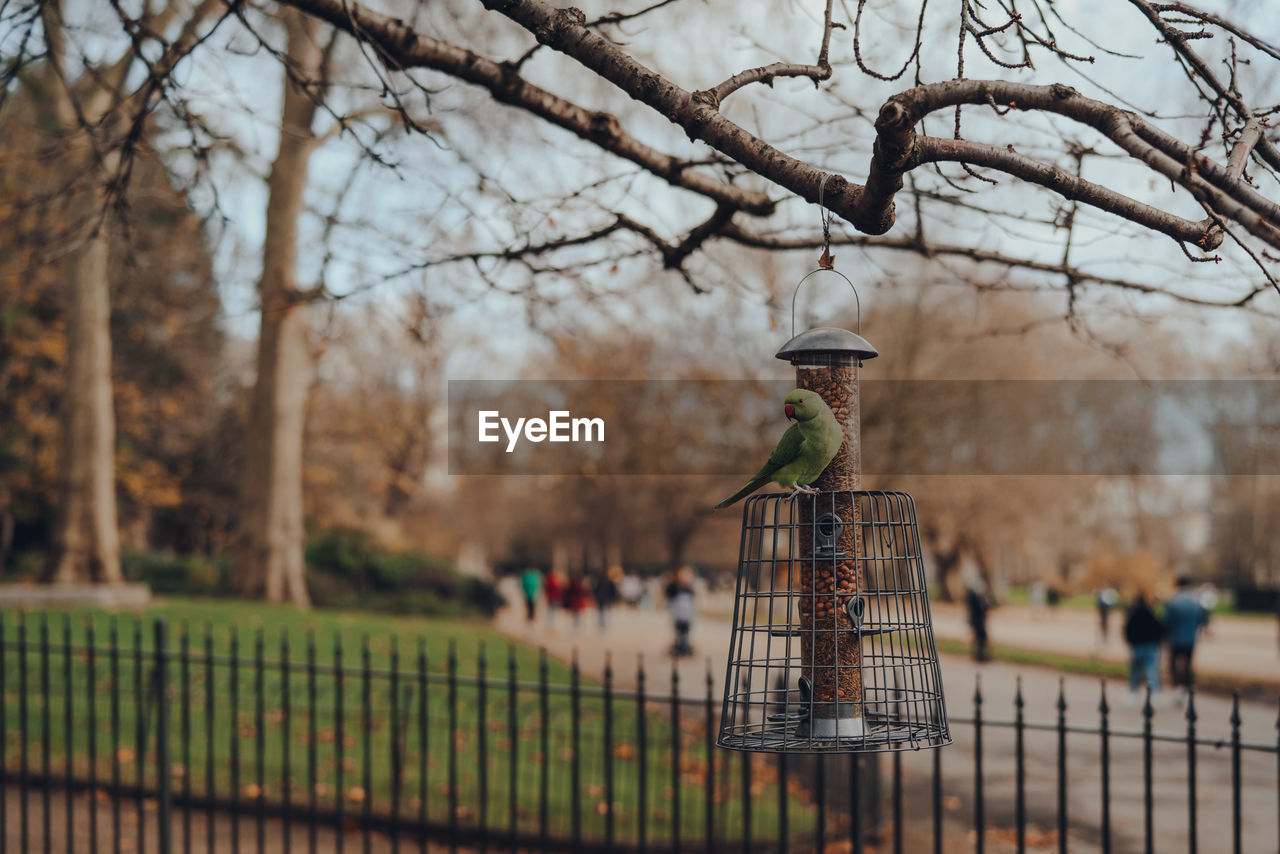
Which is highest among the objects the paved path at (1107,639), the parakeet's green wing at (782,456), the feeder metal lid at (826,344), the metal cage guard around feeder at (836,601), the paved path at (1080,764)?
the feeder metal lid at (826,344)

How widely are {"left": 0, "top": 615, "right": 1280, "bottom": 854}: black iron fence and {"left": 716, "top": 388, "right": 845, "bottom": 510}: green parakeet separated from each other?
1987 mm

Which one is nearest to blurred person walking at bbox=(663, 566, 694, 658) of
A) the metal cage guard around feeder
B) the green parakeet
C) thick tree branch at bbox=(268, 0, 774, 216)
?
thick tree branch at bbox=(268, 0, 774, 216)

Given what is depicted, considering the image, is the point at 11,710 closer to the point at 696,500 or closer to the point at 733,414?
the point at 733,414

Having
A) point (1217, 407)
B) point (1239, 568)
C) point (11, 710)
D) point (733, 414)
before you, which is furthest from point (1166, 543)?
point (11, 710)

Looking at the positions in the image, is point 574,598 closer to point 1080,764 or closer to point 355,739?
point 1080,764

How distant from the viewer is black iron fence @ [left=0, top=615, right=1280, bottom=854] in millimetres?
5590

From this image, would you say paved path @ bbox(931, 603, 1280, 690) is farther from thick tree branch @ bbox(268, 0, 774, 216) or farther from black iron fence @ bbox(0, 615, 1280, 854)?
thick tree branch @ bbox(268, 0, 774, 216)

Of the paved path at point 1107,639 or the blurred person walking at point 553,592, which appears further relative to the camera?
the blurred person walking at point 553,592

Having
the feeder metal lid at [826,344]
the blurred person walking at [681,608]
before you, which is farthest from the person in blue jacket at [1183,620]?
the feeder metal lid at [826,344]

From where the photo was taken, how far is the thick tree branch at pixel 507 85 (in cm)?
368

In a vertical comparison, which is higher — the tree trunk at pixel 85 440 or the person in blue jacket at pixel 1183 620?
the tree trunk at pixel 85 440

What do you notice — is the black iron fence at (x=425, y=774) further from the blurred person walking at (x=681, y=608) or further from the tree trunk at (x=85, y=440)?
the blurred person walking at (x=681, y=608)

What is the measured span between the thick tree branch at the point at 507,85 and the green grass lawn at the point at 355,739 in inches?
104

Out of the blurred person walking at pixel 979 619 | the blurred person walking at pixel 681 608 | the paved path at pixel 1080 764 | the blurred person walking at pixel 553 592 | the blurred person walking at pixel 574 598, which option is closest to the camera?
the paved path at pixel 1080 764
